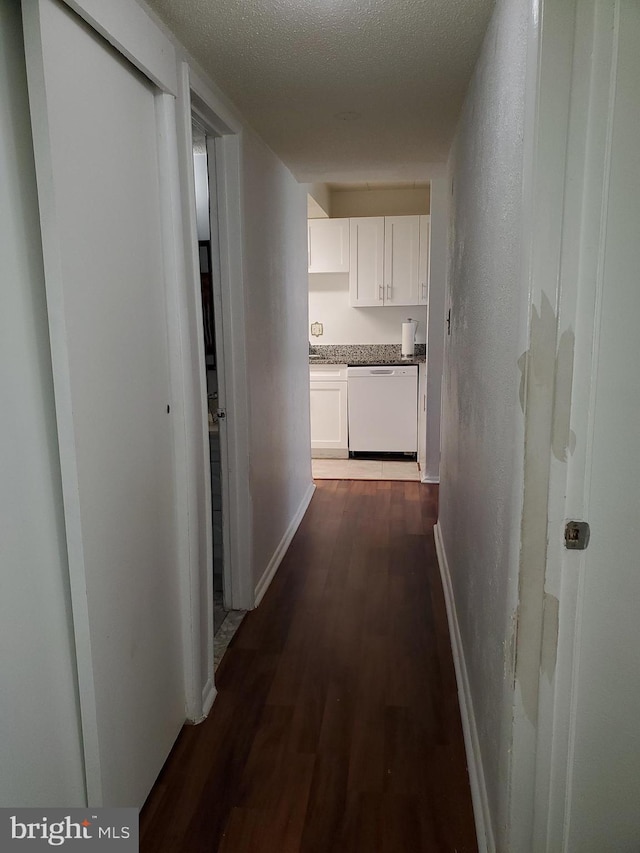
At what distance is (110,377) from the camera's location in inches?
57.2

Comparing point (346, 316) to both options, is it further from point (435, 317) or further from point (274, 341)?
point (274, 341)

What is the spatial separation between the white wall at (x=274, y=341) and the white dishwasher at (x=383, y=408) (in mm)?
1292

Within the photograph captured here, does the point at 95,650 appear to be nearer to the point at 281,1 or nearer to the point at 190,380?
the point at 190,380

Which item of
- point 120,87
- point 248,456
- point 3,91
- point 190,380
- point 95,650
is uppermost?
point 120,87

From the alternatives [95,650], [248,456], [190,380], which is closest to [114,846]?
[95,650]

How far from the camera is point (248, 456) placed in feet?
8.91

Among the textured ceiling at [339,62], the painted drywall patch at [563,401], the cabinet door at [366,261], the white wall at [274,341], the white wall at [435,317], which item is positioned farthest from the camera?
the cabinet door at [366,261]

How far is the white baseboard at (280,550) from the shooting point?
2.95 meters

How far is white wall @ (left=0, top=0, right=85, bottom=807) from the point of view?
1153 mm

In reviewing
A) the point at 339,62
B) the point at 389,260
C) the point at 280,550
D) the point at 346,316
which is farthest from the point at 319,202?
the point at 339,62

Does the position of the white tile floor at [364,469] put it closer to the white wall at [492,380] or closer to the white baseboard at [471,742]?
the white baseboard at [471,742]

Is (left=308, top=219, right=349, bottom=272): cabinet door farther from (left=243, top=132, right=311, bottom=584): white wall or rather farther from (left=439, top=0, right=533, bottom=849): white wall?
(left=439, top=0, right=533, bottom=849): white wall

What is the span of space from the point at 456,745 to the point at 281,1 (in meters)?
2.22

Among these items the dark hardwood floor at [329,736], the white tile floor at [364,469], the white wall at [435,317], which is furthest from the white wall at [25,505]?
the white tile floor at [364,469]
